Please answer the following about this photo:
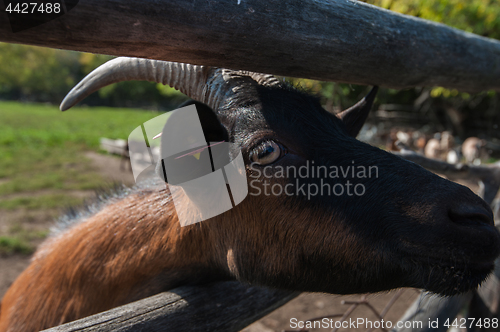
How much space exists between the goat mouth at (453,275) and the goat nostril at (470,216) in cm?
17

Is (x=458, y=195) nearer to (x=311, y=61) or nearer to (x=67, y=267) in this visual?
(x=311, y=61)

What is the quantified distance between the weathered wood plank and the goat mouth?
3.02 ft

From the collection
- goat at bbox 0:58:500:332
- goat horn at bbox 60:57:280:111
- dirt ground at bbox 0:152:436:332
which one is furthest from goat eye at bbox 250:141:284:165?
dirt ground at bbox 0:152:436:332

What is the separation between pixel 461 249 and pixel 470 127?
27.7m

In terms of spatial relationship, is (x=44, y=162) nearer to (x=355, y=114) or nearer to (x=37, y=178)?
(x=37, y=178)

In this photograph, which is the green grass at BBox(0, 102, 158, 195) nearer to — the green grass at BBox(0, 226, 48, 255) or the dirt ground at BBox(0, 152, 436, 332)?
the green grass at BBox(0, 226, 48, 255)

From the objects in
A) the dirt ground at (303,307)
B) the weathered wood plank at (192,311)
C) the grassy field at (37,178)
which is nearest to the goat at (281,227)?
the weathered wood plank at (192,311)

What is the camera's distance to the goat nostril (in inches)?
51.3

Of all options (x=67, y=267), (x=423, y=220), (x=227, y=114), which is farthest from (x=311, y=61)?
(x=67, y=267)

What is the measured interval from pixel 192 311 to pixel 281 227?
616 mm

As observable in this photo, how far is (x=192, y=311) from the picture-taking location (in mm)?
1617

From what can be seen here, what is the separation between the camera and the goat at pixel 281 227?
53.2 inches

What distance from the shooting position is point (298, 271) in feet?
5.31

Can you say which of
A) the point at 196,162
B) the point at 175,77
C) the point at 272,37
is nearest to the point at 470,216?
the point at 272,37
